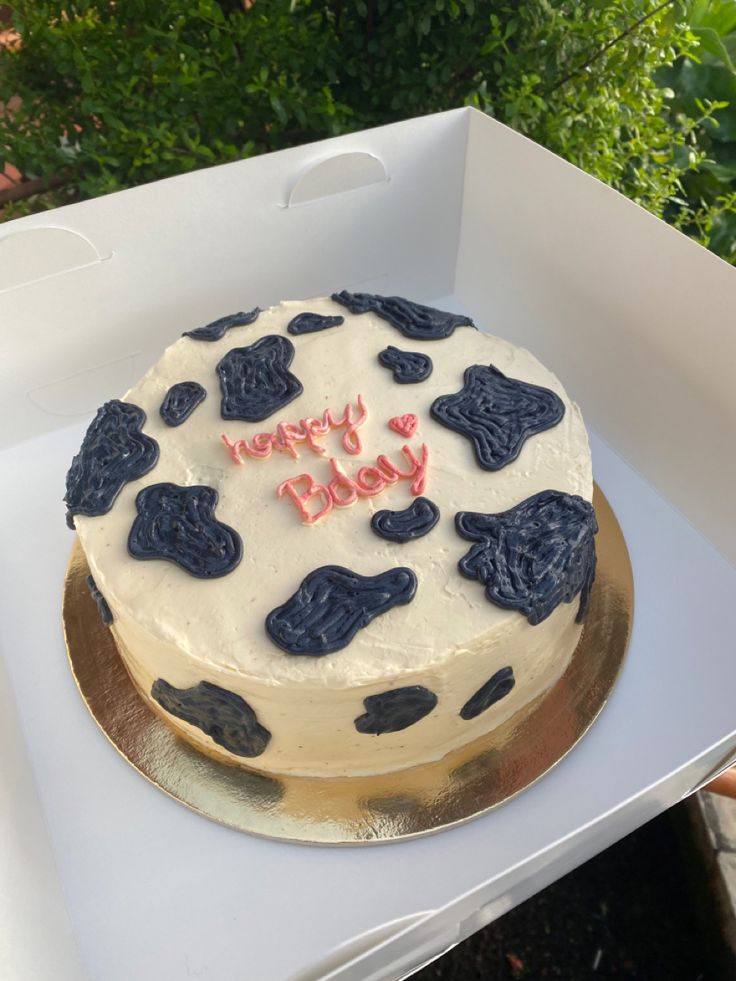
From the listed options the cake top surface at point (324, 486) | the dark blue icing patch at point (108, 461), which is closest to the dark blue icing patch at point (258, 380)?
the cake top surface at point (324, 486)

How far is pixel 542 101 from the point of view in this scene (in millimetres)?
2385

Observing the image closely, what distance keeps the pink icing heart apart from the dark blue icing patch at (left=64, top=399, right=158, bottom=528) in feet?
1.68

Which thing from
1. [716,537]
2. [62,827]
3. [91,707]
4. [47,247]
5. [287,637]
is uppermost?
[47,247]

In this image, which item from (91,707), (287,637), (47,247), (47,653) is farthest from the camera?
(47,247)

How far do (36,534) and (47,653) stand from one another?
0.38 m

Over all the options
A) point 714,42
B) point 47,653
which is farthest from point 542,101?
point 47,653

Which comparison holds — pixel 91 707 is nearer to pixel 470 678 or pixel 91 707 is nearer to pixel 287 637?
pixel 287 637

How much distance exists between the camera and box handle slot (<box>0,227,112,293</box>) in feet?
6.81

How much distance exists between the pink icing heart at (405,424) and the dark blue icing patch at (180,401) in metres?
0.45

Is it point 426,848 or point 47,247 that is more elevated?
point 47,247

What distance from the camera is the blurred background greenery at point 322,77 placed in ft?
7.72

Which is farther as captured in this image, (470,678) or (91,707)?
(91,707)

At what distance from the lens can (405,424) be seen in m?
1.76

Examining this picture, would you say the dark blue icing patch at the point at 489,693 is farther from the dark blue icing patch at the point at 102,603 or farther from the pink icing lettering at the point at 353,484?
the dark blue icing patch at the point at 102,603
